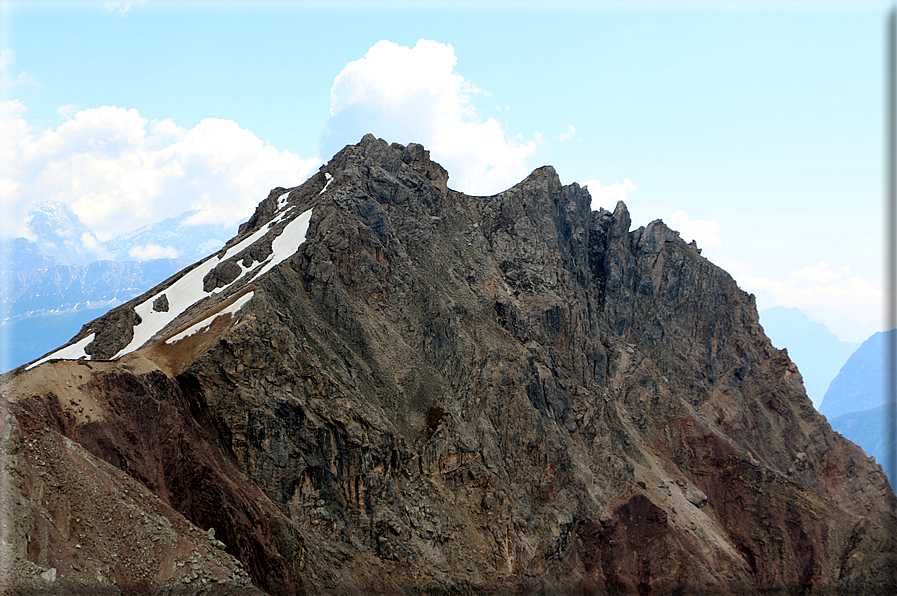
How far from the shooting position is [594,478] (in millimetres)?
77875

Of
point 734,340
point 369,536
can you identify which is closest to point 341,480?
point 369,536

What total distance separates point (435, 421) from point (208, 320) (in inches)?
961

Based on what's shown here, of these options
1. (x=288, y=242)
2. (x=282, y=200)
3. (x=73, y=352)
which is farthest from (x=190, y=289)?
(x=282, y=200)

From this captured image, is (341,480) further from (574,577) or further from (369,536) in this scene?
(574,577)

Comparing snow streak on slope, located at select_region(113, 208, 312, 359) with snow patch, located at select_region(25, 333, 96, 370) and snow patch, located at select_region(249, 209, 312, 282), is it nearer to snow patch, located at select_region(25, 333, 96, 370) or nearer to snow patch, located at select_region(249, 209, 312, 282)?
snow patch, located at select_region(249, 209, 312, 282)

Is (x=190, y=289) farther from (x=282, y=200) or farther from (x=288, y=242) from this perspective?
(x=282, y=200)

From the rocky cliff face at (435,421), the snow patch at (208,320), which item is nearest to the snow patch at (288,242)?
the rocky cliff face at (435,421)

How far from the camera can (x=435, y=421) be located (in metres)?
63.5

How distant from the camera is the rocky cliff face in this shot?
135 feet

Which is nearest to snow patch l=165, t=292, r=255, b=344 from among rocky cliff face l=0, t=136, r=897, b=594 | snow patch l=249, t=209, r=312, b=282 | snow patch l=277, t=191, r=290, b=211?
rocky cliff face l=0, t=136, r=897, b=594

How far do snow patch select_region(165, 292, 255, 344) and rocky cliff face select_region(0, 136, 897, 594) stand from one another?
1.02ft

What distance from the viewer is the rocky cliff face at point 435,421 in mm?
41250

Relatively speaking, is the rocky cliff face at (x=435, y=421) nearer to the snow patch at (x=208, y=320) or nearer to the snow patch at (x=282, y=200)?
the snow patch at (x=208, y=320)

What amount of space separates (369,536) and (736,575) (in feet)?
170
